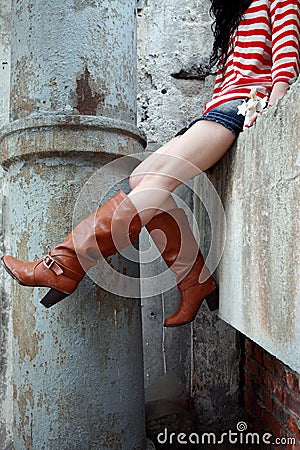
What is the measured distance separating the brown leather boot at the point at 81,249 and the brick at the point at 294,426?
3.72ft

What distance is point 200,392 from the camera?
233cm

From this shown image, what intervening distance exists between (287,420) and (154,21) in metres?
1.97

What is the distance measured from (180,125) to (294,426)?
145 centimetres

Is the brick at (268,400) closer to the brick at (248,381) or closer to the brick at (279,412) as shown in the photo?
the brick at (279,412)

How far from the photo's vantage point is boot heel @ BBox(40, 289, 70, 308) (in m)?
1.35

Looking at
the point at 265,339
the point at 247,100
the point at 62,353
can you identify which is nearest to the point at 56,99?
the point at 247,100

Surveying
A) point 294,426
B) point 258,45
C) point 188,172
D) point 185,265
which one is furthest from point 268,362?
point 258,45

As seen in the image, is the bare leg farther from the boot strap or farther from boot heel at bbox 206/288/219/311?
boot heel at bbox 206/288/219/311

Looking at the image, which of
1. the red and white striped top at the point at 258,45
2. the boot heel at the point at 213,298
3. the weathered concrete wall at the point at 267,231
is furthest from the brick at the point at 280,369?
the red and white striped top at the point at 258,45

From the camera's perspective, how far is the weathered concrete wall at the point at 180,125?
2305 millimetres

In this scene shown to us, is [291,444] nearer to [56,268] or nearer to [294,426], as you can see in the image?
[294,426]

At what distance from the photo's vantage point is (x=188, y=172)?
56.2 inches

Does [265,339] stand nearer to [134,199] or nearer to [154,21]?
[134,199]

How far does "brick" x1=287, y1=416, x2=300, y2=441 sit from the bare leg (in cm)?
111
